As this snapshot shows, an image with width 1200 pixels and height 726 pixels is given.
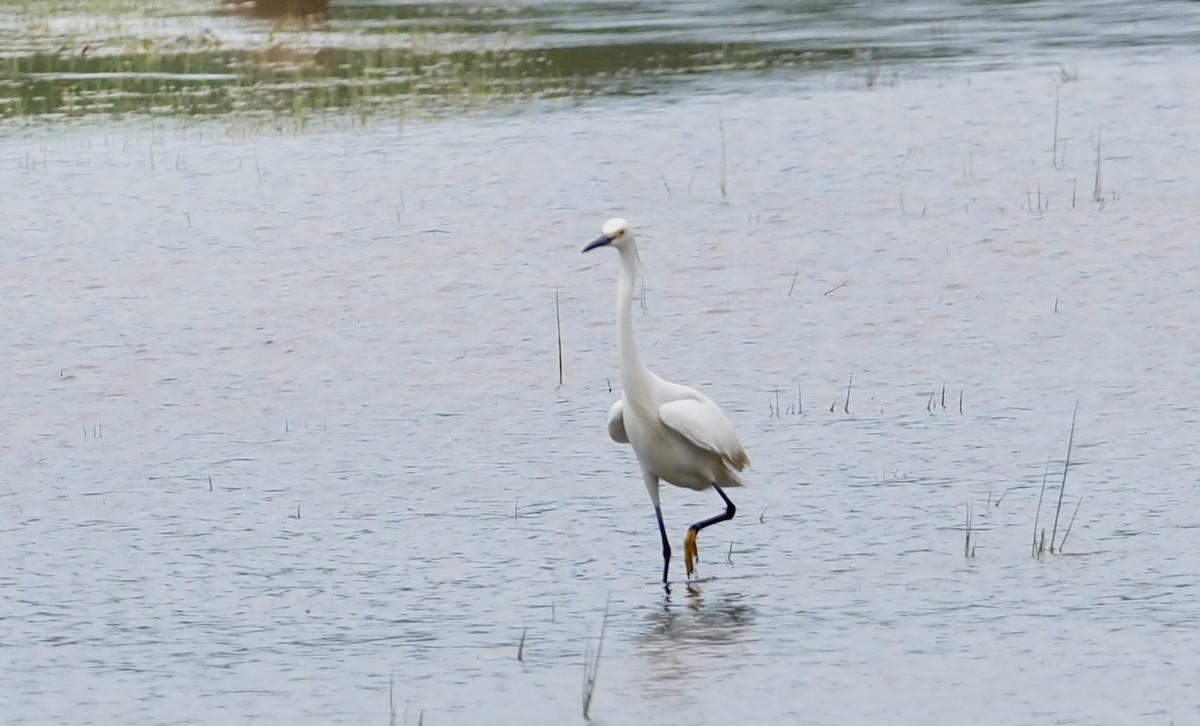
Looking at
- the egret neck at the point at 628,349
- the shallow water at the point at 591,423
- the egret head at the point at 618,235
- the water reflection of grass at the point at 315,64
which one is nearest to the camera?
the shallow water at the point at 591,423

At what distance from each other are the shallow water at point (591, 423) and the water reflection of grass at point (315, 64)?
2708 mm

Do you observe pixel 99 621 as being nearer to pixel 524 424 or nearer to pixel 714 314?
pixel 524 424

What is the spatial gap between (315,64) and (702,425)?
19.0 m

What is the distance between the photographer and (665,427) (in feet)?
27.3

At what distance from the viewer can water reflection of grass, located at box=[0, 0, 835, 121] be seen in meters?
23.0

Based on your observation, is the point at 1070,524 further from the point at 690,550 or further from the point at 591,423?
the point at 591,423

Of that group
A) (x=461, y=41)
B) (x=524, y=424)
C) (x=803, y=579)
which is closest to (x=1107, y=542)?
(x=803, y=579)

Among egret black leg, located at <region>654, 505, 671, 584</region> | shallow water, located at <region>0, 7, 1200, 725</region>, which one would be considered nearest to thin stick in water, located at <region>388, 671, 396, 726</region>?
shallow water, located at <region>0, 7, 1200, 725</region>

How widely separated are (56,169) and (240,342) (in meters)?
7.28

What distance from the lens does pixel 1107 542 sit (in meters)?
8.36

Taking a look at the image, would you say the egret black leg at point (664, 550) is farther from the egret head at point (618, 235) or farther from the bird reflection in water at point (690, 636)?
the egret head at point (618, 235)

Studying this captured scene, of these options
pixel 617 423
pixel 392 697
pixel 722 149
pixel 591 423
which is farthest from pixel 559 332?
pixel 722 149

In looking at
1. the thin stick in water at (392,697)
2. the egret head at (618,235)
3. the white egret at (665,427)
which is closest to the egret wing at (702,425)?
the white egret at (665,427)

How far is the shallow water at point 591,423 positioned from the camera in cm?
732
